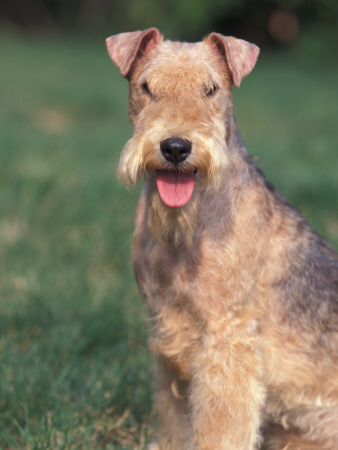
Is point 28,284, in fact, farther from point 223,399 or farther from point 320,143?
point 320,143

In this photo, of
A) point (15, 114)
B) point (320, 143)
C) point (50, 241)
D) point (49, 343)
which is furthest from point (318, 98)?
point (49, 343)

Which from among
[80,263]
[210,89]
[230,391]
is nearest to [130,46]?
[210,89]

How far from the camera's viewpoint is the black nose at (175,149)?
9.31 feet

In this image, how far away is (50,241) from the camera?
6.33 m

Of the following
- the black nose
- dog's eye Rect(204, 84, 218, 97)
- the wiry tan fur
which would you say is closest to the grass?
the wiry tan fur

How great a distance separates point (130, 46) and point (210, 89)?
50 centimetres

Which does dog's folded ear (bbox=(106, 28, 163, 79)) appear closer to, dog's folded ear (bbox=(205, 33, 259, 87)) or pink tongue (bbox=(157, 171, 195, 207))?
dog's folded ear (bbox=(205, 33, 259, 87))

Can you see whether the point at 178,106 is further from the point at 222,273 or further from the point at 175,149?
the point at 222,273

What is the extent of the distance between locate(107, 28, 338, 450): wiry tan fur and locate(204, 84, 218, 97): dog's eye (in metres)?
0.02

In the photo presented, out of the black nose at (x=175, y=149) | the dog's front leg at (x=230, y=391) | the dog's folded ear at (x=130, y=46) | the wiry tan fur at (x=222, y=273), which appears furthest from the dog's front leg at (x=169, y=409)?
the dog's folded ear at (x=130, y=46)

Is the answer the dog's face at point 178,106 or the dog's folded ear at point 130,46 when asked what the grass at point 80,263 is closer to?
the dog's face at point 178,106

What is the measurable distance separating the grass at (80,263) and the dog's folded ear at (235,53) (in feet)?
2.63

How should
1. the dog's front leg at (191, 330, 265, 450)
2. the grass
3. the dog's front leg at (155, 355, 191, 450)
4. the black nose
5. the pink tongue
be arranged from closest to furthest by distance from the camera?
the black nose
the pink tongue
the dog's front leg at (191, 330, 265, 450)
the dog's front leg at (155, 355, 191, 450)
the grass

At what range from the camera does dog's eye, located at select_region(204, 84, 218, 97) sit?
3.14 metres
